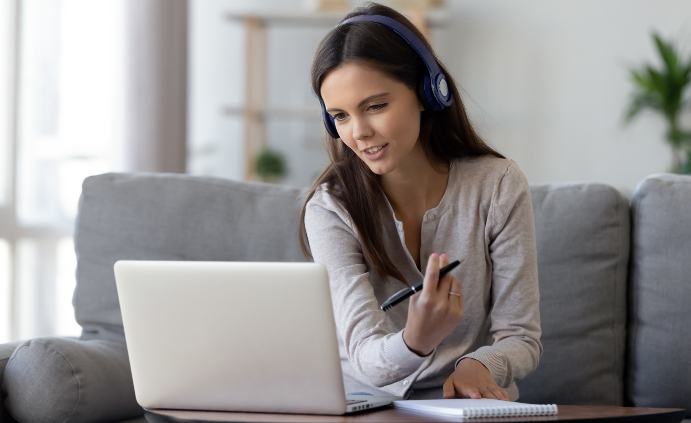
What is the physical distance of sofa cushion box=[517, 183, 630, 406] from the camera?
1438mm

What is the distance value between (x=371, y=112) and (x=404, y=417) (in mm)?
535

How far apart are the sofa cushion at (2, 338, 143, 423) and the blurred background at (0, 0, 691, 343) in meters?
1.08

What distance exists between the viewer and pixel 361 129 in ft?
3.67

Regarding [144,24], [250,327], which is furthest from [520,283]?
[144,24]

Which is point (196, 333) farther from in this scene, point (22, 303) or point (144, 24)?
point (22, 303)

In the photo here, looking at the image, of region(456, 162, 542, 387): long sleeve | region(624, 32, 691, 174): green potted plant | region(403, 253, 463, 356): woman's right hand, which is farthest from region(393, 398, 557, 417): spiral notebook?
region(624, 32, 691, 174): green potted plant

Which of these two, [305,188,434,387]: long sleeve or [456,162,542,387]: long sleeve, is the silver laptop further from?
[456,162,542,387]: long sleeve

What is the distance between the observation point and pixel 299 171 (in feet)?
14.3

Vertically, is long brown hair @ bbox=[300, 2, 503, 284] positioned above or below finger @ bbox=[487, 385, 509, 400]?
above

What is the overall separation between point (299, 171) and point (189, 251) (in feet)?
9.36

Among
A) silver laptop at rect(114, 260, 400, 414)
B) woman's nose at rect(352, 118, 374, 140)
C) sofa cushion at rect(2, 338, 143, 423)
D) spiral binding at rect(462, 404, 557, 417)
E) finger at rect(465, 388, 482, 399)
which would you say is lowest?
sofa cushion at rect(2, 338, 143, 423)

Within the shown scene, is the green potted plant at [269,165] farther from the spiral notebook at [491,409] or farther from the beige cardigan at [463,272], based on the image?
the spiral notebook at [491,409]

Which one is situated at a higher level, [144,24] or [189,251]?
[144,24]

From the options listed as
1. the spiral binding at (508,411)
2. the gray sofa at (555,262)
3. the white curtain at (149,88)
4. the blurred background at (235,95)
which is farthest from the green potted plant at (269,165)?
the spiral binding at (508,411)
